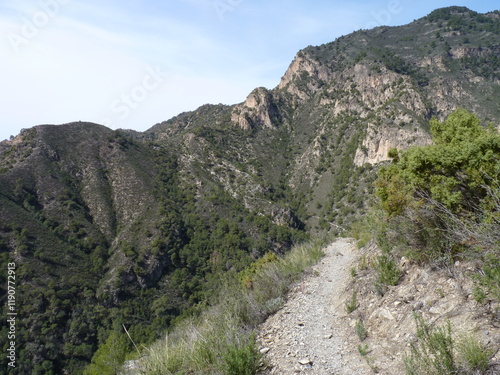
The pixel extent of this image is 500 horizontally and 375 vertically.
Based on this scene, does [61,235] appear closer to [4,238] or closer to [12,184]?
[4,238]

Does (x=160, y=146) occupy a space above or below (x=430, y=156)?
above

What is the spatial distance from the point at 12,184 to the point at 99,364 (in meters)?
43.8

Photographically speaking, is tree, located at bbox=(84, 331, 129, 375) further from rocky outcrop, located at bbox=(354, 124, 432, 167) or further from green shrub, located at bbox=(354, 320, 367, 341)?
rocky outcrop, located at bbox=(354, 124, 432, 167)

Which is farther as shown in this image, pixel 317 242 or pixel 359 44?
pixel 359 44

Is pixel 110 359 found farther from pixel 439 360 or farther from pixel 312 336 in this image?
pixel 439 360

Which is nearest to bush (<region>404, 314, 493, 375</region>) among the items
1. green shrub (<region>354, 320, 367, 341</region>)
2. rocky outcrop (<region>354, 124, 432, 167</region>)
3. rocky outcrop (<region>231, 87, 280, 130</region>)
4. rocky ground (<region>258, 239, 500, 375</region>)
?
rocky ground (<region>258, 239, 500, 375</region>)

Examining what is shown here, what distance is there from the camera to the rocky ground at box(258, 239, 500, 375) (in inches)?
146

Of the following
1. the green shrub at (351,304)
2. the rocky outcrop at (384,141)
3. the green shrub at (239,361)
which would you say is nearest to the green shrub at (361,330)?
the green shrub at (351,304)

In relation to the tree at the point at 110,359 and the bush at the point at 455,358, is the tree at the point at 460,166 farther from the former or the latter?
the tree at the point at 110,359

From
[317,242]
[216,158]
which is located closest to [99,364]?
[317,242]

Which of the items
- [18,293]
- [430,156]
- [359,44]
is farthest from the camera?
[359,44]

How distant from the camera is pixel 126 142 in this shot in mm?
61562

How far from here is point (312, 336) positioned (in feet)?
17.0

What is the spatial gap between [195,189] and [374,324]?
53.9m
